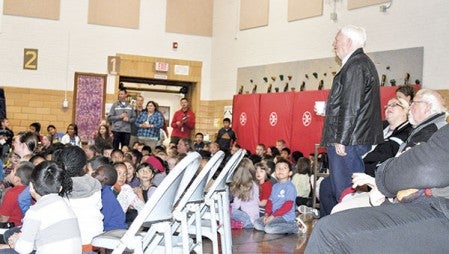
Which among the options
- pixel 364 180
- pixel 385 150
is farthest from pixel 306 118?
pixel 364 180

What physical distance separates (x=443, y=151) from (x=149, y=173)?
5731mm

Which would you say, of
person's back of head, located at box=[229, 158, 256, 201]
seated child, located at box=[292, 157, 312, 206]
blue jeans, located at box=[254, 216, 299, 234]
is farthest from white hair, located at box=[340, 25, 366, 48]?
seated child, located at box=[292, 157, 312, 206]

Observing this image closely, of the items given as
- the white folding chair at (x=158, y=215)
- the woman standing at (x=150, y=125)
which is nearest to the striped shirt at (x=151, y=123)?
the woman standing at (x=150, y=125)

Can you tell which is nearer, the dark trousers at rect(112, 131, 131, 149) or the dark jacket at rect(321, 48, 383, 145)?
the dark jacket at rect(321, 48, 383, 145)

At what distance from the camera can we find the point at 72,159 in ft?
15.0

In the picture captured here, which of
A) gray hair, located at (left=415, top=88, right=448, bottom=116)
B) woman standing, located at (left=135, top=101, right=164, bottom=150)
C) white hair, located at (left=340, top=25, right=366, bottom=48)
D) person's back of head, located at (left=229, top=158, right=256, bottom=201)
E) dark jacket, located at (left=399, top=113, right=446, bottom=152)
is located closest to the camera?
dark jacket, located at (left=399, top=113, right=446, bottom=152)

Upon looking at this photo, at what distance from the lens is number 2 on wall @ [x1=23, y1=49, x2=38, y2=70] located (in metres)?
17.2

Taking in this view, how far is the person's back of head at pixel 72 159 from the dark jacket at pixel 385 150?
94.9 inches

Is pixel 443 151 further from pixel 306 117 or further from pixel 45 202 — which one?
pixel 306 117

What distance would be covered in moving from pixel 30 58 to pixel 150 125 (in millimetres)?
4076

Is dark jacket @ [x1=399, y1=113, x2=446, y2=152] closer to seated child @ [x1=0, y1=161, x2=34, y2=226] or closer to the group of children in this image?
seated child @ [x1=0, y1=161, x2=34, y2=226]

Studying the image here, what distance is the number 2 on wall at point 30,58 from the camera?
17156mm

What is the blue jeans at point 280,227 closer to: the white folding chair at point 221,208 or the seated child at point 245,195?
the seated child at point 245,195

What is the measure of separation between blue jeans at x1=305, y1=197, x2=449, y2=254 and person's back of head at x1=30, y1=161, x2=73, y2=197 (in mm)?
1788
